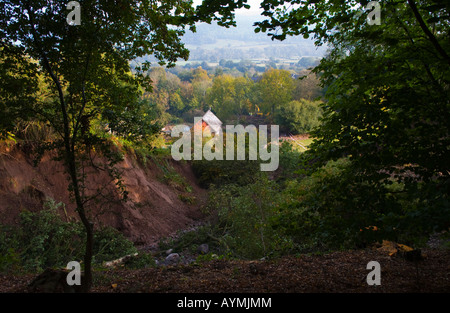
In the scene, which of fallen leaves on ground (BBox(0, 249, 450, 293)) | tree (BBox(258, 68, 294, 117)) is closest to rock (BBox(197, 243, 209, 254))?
fallen leaves on ground (BBox(0, 249, 450, 293))

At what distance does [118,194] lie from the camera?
35.1 feet

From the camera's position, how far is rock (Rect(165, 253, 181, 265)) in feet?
26.6

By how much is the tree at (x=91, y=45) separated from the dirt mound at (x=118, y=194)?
1761 millimetres

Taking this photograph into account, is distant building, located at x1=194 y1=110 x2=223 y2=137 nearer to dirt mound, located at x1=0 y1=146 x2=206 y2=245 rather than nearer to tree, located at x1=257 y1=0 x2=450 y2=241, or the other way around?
dirt mound, located at x1=0 y1=146 x2=206 y2=245

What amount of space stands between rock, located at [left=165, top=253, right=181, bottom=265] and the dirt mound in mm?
1648

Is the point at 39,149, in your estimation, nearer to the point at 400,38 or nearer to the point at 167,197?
the point at 400,38

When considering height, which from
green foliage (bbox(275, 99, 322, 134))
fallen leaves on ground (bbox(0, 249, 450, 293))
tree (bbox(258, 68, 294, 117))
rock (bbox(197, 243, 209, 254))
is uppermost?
tree (bbox(258, 68, 294, 117))

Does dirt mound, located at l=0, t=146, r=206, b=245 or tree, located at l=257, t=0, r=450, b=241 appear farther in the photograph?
dirt mound, located at l=0, t=146, r=206, b=245

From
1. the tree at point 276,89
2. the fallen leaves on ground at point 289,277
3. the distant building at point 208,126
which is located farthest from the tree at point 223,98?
the fallen leaves on ground at point 289,277

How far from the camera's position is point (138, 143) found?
386 cm

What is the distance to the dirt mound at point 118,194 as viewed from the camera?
832cm

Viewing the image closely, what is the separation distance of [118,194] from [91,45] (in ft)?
26.1

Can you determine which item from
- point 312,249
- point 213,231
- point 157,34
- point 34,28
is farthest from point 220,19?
point 213,231
